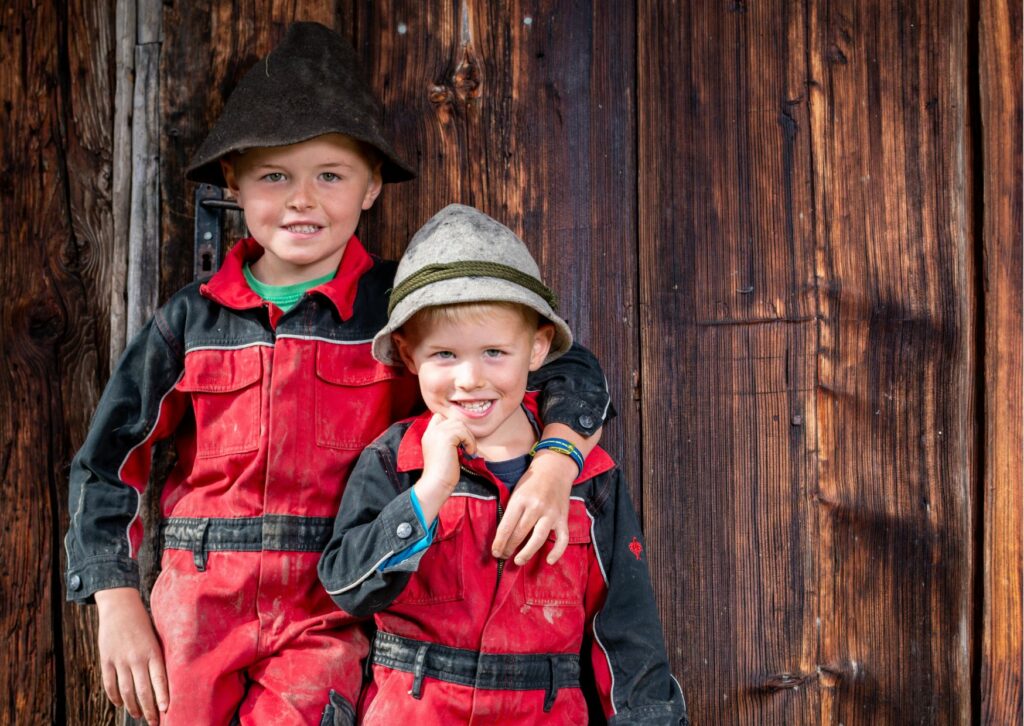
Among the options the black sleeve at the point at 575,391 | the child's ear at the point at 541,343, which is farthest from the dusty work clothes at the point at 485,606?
the child's ear at the point at 541,343

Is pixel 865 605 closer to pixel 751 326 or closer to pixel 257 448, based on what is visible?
pixel 751 326

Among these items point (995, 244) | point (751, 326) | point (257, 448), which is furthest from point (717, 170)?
point (257, 448)

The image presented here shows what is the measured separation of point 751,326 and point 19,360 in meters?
1.78

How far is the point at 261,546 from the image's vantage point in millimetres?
2264

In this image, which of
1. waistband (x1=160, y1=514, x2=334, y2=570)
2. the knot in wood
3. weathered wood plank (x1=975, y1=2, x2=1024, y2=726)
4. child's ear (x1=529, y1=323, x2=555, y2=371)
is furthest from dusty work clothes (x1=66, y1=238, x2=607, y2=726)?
weathered wood plank (x1=975, y1=2, x2=1024, y2=726)

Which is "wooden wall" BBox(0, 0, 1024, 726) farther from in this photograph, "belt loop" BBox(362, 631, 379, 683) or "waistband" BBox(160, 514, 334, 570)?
"belt loop" BBox(362, 631, 379, 683)

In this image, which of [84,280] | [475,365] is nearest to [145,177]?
[84,280]

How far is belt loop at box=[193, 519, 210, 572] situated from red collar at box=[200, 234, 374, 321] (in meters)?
0.47

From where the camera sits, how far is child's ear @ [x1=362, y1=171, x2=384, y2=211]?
8.10ft

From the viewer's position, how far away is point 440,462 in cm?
204

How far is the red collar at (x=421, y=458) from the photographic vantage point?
2160 mm

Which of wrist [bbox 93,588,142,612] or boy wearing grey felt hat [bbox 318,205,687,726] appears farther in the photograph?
wrist [bbox 93,588,142,612]

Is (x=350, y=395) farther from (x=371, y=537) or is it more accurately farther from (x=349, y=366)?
(x=371, y=537)

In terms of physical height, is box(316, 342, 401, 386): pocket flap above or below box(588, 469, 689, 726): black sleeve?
above
